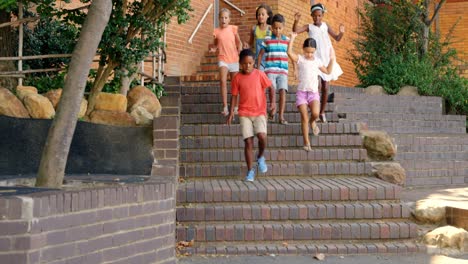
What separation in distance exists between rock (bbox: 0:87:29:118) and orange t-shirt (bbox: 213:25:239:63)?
2.87 m

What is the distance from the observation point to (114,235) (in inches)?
169

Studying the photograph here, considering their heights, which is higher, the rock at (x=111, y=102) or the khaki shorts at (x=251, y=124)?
the rock at (x=111, y=102)

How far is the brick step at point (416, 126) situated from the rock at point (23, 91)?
5.47 metres

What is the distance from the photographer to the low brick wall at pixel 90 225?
363 cm

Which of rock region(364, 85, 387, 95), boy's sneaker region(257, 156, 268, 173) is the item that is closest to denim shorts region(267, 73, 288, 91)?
boy's sneaker region(257, 156, 268, 173)

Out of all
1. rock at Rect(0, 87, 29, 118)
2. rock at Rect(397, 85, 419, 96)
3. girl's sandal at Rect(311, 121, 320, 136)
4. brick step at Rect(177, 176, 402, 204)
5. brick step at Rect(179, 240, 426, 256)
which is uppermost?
rock at Rect(397, 85, 419, 96)

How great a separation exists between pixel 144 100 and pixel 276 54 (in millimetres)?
1910

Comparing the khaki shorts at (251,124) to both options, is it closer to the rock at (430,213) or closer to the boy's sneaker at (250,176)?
the boy's sneaker at (250,176)

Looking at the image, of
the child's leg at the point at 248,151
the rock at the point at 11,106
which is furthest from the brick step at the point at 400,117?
the rock at the point at 11,106

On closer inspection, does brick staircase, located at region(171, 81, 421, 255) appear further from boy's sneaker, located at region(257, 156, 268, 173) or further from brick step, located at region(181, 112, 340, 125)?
brick step, located at region(181, 112, 340, 125)

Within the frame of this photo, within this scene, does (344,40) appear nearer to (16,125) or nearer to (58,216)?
(16,125)

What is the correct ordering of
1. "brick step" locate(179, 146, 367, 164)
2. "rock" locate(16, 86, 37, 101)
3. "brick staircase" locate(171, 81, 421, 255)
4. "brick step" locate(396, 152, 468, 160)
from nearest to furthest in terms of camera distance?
"brick staircase" locate(171, 81, 421, 255)
"rock" locate(16, 86, 37, 101)
"brick step" locate(179, 146, 367, 164)
"brick step" locate(396, 152, 468, 160)

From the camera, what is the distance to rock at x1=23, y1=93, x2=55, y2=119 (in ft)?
20.5

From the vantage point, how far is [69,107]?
4.50 meters
